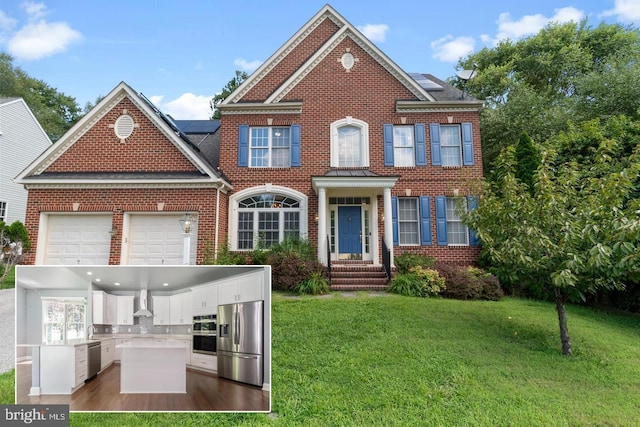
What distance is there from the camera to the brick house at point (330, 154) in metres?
11.2

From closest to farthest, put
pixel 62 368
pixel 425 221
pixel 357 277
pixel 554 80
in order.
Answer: pixel 62 368 → pixel 357 277 → pixel 425 221 → pixel 554 80

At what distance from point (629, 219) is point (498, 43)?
25937 mm

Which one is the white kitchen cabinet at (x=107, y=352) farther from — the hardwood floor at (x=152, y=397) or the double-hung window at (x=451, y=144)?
the double-hung window at (x=451, y=144)

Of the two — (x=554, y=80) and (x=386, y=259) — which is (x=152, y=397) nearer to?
(x=386, y=259)

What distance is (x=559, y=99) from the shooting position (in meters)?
21.2

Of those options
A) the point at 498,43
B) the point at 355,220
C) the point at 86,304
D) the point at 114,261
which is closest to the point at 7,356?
the point at 114,261

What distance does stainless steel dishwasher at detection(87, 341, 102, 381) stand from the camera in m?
2.49

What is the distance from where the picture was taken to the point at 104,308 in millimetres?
2551

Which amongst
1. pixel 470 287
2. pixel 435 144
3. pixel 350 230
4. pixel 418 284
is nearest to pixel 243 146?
pixel 350 230

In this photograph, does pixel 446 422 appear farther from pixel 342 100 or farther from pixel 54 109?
pixel 54 109

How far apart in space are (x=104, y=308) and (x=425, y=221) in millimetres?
10818

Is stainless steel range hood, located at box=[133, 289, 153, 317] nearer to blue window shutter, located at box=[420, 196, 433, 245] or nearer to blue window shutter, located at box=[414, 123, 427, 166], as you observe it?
blue window shutter, located at box=[420, 196, 433, 245]

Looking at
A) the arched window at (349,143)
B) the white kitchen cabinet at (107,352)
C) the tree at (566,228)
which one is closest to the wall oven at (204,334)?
the white kitchen cabinet at (107,352)

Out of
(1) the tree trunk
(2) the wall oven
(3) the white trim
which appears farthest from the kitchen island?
(3) the white trim
